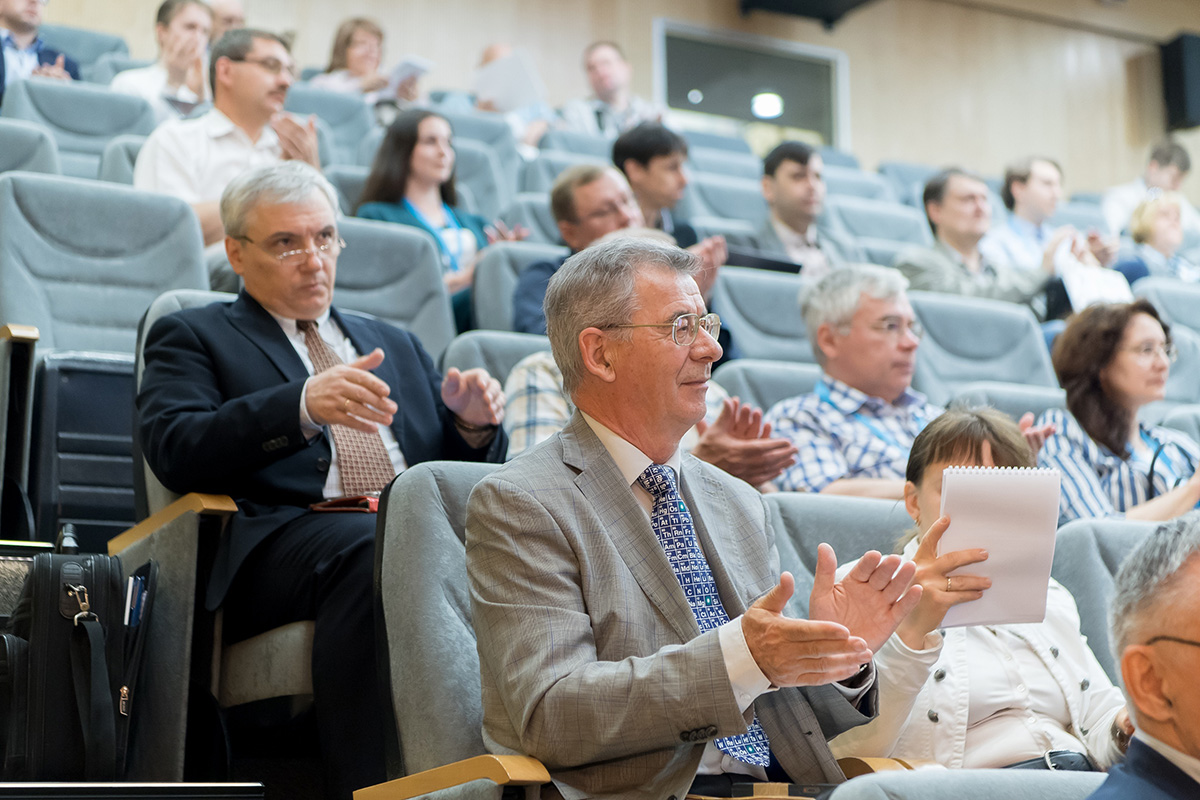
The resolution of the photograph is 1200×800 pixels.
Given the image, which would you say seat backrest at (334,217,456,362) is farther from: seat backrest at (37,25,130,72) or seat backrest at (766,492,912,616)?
seat backrest at (37,25,130,72)

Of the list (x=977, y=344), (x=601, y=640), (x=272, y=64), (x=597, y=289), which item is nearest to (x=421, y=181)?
(x=272, y=64)

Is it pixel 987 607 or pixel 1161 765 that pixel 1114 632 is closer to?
pixel 1161 765

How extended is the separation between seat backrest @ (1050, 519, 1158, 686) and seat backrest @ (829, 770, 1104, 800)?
912mm

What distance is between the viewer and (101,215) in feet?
8.91

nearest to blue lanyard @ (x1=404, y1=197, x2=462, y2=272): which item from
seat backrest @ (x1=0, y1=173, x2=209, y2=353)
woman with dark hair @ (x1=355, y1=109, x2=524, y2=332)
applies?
woman with dark hair @ (x1=355, y1=109, x2=524, y2=332)

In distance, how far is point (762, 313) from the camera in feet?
11.5

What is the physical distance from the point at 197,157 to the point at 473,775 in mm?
2479

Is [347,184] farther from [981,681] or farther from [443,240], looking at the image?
[981,681]

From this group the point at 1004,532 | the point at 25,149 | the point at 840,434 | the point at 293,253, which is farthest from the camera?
the point at 25,149

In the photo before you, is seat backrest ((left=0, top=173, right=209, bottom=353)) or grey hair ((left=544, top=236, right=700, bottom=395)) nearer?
grey hair ((left=544, top=236, right=700, bottom=395))

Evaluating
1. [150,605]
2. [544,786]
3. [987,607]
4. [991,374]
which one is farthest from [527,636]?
[991,374]

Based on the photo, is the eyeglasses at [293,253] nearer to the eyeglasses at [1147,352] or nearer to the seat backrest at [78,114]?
the eyeglasses at [1147,352]

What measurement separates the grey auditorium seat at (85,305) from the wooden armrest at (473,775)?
3.71 ft

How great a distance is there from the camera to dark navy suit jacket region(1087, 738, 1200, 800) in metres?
0.97
